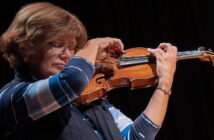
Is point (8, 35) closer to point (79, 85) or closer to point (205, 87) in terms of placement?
point (79, 85)

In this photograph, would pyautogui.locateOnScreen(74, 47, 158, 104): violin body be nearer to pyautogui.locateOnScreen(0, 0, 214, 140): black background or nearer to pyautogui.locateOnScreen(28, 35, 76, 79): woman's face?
pyautogui.locateOnScreen(28, 35, 76, 79): woman's face

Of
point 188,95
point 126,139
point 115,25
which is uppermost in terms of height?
point 115,25

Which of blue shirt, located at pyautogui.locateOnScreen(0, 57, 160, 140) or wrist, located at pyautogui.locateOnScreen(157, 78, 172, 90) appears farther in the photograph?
wrist, located at pyautogui.locateOnScreen(157, 78, 172, 90)

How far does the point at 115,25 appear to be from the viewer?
1.72 metres

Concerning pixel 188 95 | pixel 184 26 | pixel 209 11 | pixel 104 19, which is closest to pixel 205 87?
pixel 188 95

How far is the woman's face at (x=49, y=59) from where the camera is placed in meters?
0.75

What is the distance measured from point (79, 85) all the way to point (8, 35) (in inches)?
14.7

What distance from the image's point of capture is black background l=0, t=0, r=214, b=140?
66.2 inches

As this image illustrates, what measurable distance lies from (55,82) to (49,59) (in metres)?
0.21

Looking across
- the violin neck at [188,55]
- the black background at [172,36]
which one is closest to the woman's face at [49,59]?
the violin neck at [188,55]

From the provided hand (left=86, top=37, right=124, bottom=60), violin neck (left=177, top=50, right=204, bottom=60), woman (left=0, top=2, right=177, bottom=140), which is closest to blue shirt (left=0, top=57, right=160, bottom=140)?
woman (left=0, top=2, right=177, bottom=140)

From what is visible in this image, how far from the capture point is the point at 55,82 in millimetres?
572

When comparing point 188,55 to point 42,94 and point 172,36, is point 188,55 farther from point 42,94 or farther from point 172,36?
point 42,94

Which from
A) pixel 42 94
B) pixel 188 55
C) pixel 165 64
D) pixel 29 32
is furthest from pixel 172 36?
pixel 42 94
